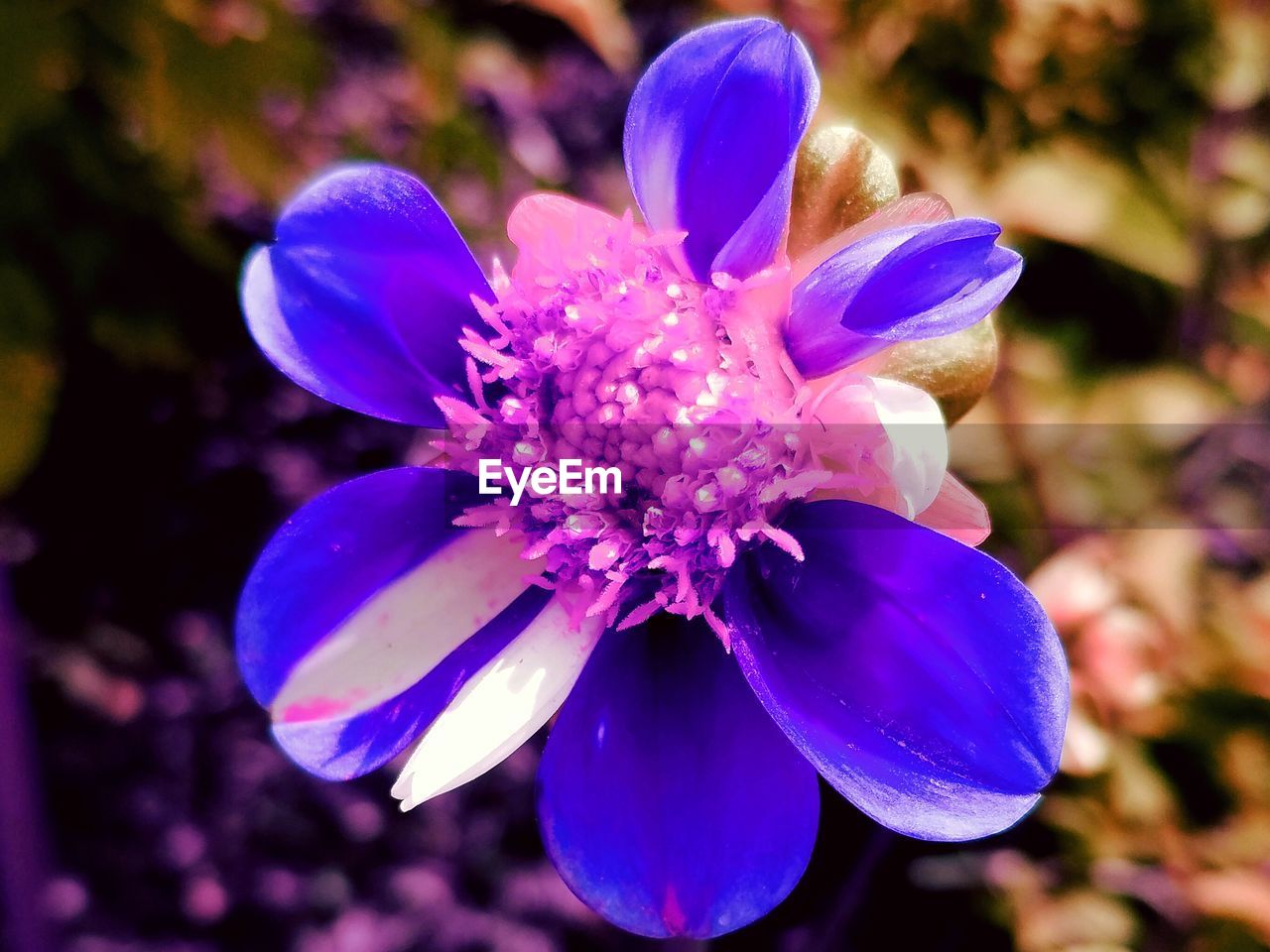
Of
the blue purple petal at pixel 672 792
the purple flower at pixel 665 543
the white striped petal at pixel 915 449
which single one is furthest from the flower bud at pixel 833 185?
the blue purple petal at pixel 672 792

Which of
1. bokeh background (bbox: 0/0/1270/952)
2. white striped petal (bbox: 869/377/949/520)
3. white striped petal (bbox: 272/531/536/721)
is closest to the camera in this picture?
white striped petal (bbox: 869/377/949/520)

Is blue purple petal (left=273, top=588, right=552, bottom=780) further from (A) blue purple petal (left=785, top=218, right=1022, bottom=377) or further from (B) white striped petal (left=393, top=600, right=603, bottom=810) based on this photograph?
(A) blue purple petal (left=785, top=218, right=1022, bottom=377)

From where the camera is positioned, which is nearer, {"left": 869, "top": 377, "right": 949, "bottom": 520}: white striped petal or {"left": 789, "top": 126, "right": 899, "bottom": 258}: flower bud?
{"left": 869, "top": 377, "right": 949, "bottom": 520}: white striped petal

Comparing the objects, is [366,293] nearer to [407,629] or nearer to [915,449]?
[407,629]

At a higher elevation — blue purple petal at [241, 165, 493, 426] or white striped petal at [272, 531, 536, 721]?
blue purple petal at [241, 165, 493, 426]

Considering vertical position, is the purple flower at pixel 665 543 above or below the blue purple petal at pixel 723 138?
below

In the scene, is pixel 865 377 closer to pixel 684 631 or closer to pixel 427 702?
pixel 684 631

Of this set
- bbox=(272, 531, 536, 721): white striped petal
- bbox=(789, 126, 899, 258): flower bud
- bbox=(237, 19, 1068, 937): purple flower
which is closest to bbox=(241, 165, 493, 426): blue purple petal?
bbox=(237, 19, 1068, 937): purple flower
